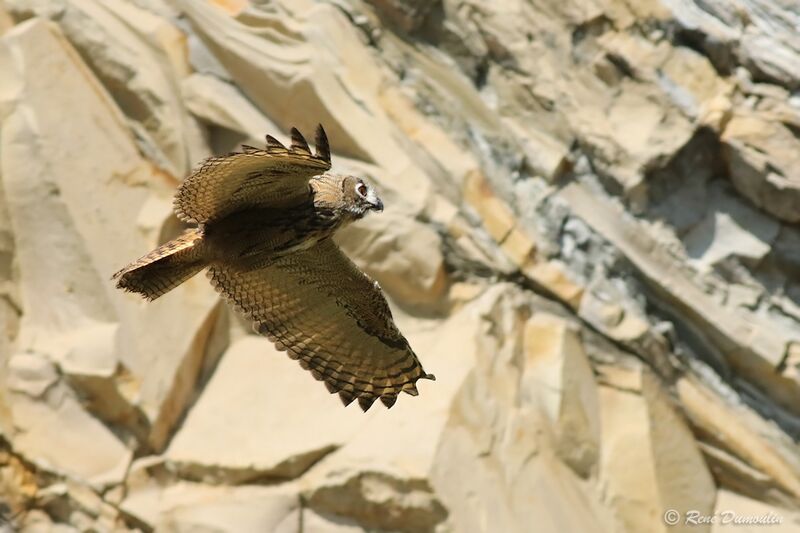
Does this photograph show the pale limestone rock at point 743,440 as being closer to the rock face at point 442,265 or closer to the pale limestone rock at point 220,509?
the rock face at point 442,265

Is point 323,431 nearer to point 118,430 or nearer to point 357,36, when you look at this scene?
point 118,430

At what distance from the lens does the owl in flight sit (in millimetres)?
3492

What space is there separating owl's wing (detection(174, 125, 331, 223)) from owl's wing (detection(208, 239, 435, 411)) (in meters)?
0.35

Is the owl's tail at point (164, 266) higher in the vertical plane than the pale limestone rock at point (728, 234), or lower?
higher

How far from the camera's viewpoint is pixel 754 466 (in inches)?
240

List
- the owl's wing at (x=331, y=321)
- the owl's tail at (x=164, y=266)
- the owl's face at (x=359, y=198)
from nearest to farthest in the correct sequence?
the owl's face at (x=359, y=198)
the owl's tail at (x=164, y=266)
the owl's wing at (x=331, y=321)

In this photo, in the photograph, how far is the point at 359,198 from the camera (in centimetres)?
362

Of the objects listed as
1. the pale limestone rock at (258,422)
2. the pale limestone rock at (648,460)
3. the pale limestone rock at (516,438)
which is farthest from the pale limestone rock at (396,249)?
the pale limestone rock at (648,460)

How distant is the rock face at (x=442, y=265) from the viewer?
5.38 metres

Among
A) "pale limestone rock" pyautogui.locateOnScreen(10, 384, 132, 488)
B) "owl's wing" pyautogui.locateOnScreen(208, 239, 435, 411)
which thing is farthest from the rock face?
"owl's wing" pyautogui.locateOnScreen(208, 239, 435, 411)

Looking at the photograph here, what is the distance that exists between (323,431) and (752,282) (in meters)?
2.59

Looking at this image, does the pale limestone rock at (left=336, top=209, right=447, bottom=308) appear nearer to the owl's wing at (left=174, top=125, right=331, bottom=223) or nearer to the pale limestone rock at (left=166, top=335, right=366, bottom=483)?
the pale limestone rock at (left=166, top=335, right=366, bottom=483)

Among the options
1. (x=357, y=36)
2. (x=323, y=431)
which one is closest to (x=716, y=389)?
(x=323, y=431)

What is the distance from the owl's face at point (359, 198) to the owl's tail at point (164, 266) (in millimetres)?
506
